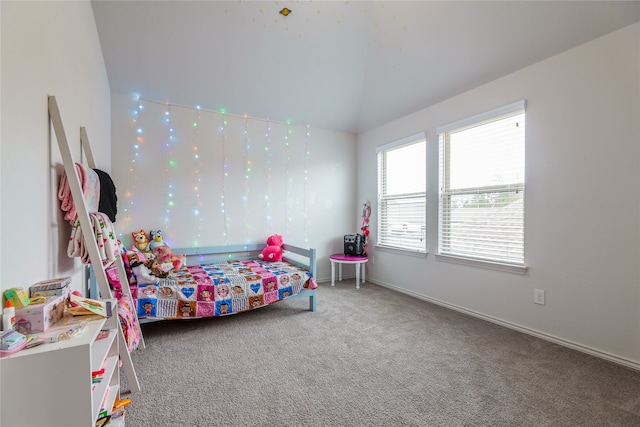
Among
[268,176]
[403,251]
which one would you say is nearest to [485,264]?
[403,251]

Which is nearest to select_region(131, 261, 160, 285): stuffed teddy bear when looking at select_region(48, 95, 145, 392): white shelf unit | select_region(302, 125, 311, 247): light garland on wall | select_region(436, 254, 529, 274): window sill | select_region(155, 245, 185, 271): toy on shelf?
select_region(155, 245, 185, 271): toy on shelf

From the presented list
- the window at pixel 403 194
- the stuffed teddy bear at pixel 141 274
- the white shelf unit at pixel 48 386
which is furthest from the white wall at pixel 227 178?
the white shelf unit at pixel 48 386

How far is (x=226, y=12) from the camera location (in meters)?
2.54

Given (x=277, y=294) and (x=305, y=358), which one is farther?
(x=277, y=294)

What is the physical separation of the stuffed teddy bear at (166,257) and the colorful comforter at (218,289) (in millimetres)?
91

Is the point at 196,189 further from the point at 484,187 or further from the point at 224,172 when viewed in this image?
the point at 484,187

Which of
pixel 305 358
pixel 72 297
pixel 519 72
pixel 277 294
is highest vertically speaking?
pixel 519 72

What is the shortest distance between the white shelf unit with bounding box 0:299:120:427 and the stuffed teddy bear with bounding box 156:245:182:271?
196 cm

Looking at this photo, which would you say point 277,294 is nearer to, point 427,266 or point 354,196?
point 427,266

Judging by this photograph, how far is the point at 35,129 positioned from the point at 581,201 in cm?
332

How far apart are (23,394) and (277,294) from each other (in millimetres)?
1999

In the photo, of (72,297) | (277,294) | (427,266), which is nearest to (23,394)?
(72,297)

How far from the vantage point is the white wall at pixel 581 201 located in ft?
6.31

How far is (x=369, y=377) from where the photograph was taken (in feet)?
5.87
